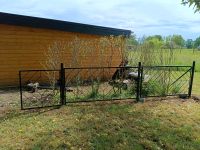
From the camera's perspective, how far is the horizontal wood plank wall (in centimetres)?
805

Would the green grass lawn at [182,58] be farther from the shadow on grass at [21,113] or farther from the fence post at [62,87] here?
the shadow on grass at [21,113]

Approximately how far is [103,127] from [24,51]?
15.1 feet

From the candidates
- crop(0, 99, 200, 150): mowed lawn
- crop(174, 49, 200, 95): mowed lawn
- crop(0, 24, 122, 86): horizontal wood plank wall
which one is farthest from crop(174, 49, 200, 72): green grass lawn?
crop(0, 99, 200, 150): mowed lawn

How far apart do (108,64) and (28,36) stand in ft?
8.66

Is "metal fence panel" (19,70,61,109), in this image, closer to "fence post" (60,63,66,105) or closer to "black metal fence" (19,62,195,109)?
"black metal fence" (19,62,195,109)

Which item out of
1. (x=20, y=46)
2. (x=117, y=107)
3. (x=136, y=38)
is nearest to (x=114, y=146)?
(x=117, y=107)

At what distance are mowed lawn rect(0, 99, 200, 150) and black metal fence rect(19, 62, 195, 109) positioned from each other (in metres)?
0.56

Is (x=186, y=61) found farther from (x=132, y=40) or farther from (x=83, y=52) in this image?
(x=83, y=52)

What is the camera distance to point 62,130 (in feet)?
15.3

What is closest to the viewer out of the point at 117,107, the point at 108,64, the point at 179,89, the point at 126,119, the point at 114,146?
the point at 114,146

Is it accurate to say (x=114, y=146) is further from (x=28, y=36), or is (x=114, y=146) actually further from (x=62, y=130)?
(x=28, y=36)

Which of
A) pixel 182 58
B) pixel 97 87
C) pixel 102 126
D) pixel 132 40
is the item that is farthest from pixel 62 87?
pixel 182 58

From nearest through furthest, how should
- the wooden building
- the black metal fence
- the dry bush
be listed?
the black metal fence
the dry bush
the wooden building

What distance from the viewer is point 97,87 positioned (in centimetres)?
714
